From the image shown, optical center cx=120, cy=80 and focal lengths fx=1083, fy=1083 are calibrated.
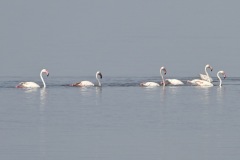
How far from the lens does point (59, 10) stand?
100625mm

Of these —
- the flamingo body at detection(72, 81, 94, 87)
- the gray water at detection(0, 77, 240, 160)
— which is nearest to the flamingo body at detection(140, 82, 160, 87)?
the gray water at detection(0, 77, 240, 160)

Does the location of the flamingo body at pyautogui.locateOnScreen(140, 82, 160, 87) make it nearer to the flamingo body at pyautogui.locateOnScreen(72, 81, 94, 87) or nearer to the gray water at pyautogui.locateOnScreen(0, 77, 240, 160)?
the gray water at pyautogui.locateOnScreen(0, 77, 240, 160)

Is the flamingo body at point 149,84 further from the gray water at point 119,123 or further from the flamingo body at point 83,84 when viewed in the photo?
the flamingo body at point 83,84

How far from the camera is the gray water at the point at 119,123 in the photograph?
21000mm

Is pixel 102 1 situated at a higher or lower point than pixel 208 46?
higher

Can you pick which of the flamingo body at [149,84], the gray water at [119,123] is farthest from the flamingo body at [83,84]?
the flamingo body at [149,84]

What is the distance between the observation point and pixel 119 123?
2552 cm

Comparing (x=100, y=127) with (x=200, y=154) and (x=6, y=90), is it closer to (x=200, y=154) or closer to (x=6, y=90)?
(x=200, y=154)

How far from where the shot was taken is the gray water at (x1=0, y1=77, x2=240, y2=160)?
2100 centimetres

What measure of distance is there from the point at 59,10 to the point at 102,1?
1582 cm

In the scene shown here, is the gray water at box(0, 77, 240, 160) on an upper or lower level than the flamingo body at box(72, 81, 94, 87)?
lower

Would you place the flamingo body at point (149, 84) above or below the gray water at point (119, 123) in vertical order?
above

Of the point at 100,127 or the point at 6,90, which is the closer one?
the point at 100,127

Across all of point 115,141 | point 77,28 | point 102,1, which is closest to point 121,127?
point 115,141
